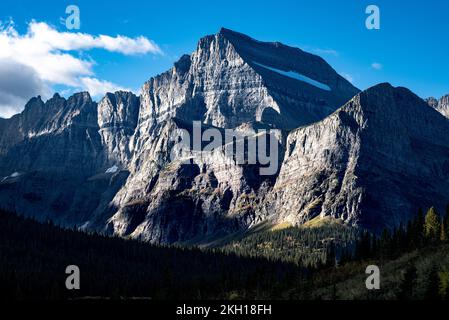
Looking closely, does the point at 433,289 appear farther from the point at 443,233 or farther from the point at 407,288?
the point at 443,233

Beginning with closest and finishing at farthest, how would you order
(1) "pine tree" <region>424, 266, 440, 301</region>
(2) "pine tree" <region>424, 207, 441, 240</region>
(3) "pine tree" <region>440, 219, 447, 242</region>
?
(1) "pine tree" <region>424, 266, 440, 301</region> → (3) "pine tree" <region>440, 219, 447, 242</region> → (2) "pine tree" <region>424, 207, 441, 240</region>

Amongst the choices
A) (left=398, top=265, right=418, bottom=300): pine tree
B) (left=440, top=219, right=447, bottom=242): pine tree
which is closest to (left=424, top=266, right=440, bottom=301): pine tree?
(left=398, top=265, right=418, bottom=300): pine tree

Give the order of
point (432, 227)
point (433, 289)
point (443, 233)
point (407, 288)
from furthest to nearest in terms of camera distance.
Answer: point (432, 227)
point (443, 233)
point (407, 288)
point (433, 289)

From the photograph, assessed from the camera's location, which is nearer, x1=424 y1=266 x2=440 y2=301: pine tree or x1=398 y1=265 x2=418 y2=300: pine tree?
x1=424 y1=266 x2=440 y2=301: pine tree

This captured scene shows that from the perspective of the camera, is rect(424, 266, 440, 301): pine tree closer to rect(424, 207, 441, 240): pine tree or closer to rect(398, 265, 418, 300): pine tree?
rect(398, 265, 418, 300): pine tree

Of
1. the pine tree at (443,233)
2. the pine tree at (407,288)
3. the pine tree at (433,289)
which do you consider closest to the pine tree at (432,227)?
the pine tree at (443,233)

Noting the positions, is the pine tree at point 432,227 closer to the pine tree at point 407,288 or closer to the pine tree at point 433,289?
the pine tree at point 407,288

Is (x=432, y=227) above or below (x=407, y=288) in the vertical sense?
above

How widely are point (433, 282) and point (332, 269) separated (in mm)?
69451

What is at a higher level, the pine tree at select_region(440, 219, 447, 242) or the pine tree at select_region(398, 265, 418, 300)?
the pine tree at select_region(440, 219, 447, 242)

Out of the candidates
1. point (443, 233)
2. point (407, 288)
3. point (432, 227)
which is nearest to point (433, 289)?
point (407, 288)

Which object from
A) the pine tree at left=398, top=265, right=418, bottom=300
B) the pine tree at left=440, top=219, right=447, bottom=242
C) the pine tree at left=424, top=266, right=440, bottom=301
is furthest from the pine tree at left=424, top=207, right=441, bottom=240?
the pine tree at left=424, top=266, right=440, bottom=301

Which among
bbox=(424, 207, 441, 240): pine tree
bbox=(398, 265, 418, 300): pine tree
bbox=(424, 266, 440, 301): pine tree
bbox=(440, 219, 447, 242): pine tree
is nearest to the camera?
bbox=(424, 266, 440, 301): pine tree
